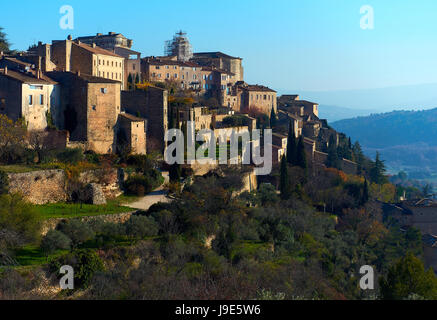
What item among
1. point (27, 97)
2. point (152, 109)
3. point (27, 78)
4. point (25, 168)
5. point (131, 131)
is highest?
point (27, 78)

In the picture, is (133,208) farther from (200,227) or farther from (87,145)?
(87,145)

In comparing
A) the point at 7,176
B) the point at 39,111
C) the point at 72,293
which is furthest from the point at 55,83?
the point at 72,293

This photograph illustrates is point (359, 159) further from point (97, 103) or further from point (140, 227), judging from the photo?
point (140, 227)

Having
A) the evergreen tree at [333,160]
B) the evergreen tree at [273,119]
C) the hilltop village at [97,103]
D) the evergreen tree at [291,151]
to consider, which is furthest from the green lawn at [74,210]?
the evergreen tree at [273,119]

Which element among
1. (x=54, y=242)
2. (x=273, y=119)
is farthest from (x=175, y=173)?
(x=273, y=119)

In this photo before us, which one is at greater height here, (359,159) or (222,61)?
(222,61)

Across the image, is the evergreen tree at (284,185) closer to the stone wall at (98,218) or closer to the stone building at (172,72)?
the stone wall at (98,218)

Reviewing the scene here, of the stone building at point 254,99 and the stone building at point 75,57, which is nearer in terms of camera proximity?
the stone building at point 75,57
